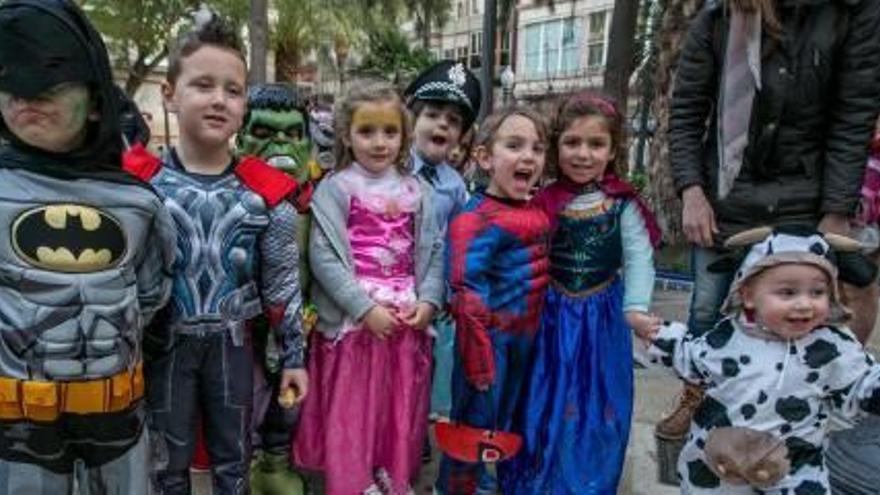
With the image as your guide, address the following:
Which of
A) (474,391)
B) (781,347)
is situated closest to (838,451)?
(781,347)

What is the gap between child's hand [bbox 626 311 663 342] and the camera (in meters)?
2.77

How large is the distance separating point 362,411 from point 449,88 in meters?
1.46

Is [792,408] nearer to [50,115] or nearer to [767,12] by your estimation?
[767,12]

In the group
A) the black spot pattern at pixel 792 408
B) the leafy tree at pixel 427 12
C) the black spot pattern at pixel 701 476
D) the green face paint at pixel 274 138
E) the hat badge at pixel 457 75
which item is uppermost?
the leafy tree at pixel 427 12

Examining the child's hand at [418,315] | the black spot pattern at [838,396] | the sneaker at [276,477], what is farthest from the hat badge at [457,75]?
the black spot pattern at [838,396]

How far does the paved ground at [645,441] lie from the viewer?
11.4ft

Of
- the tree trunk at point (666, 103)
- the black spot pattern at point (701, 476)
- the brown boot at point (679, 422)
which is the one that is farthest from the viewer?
the tree trunk at point (666, 103)

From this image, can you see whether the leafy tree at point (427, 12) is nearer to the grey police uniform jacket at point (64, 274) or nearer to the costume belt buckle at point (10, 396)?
the grey police uniform jacket at point (64, 274)

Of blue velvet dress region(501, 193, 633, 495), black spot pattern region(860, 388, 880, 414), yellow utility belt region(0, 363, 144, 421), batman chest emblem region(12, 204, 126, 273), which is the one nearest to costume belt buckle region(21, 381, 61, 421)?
yellow utility belt region(0, 363, 144, 421)

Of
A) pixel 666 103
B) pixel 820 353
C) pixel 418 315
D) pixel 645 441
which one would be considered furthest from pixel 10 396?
pixel 666 103

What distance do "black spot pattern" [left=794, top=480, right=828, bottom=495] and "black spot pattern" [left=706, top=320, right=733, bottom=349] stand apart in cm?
46

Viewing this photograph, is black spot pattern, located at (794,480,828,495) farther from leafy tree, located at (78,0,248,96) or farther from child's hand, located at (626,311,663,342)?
leafy tree, located at (78,0,248,96)

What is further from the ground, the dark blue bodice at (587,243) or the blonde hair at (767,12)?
the blonde hair at (767,12)

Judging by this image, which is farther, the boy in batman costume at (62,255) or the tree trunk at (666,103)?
the tree trunk at (666,103)
